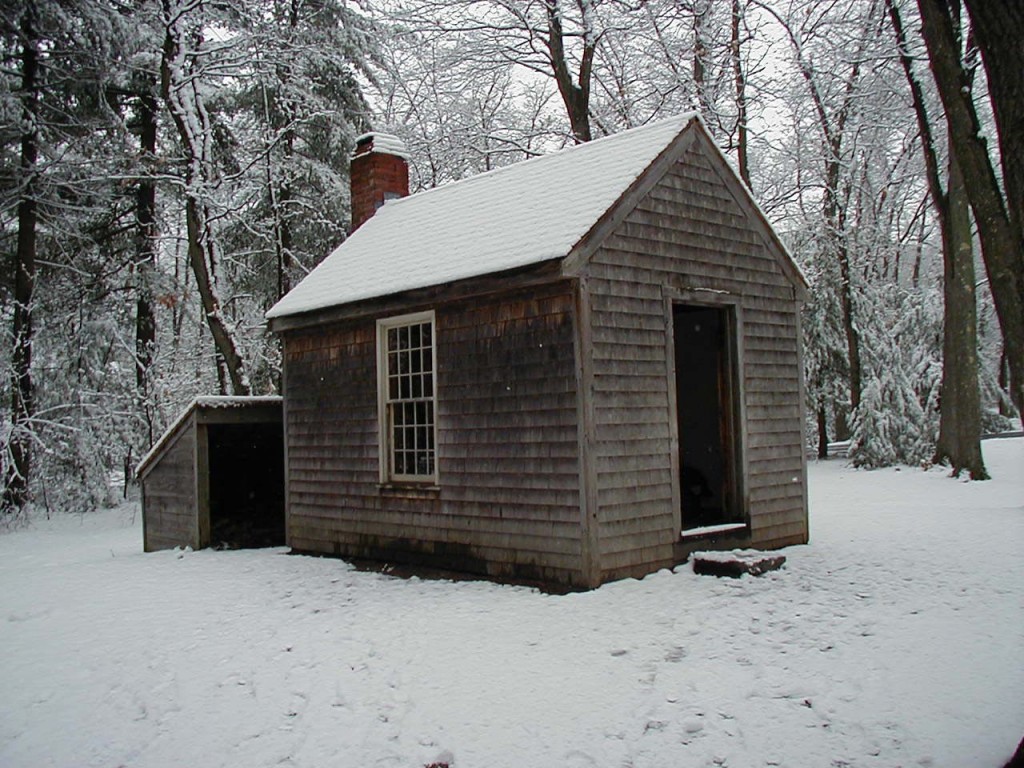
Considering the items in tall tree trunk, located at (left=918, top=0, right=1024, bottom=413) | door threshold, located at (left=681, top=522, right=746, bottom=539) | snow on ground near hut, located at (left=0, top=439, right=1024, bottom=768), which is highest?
tall tree trunk, located at (left=918, top=0, right=1024, bottom=413)

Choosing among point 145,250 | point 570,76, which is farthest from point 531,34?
point 145,250

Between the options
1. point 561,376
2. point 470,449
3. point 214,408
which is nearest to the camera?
point 561,376

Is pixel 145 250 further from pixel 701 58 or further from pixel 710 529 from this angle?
pixel 710 529

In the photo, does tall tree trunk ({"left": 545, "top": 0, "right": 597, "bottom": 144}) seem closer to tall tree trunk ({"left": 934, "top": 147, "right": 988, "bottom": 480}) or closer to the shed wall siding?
tall tree trunk ({"left": 934, "top": 147, "right": 988, "bottom": 480})

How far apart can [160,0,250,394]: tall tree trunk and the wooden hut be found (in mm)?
4500

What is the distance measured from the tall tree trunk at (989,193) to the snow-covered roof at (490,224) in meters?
3.13

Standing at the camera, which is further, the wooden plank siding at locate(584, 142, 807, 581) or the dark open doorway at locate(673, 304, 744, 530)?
the dark open doorway at locate(673, 304, 744, 530)

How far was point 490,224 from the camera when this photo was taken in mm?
10047

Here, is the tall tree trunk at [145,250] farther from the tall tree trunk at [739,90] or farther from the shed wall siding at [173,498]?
the tall tree trunk at [739,90]

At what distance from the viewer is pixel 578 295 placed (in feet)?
26.5

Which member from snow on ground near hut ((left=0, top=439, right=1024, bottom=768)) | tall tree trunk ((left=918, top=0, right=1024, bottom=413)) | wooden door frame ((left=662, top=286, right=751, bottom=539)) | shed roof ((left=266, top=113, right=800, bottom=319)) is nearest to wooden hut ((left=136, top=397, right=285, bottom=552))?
shed roof ((left=266, top=113, right=800, bottom=319))

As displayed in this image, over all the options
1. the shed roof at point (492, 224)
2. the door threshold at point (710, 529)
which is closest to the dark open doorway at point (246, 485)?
the shed roof at point (492, 224)

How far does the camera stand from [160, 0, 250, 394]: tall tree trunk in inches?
668

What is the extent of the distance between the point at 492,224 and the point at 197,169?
32.0 ft
